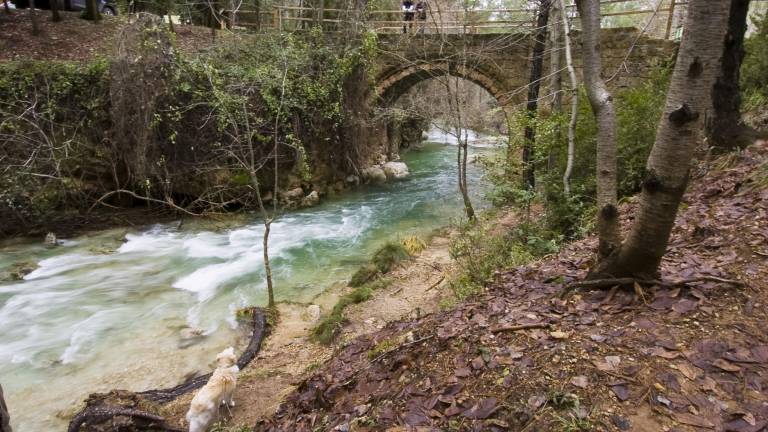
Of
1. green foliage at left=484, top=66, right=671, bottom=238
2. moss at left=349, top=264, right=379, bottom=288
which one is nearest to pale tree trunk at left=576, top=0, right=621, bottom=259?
green foliage at left=484, top=66, right=671, bottom=238

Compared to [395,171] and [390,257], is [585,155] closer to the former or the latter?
[390,257]

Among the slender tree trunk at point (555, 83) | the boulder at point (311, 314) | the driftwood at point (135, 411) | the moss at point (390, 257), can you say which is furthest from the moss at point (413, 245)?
the driftwood at point (135, 411)

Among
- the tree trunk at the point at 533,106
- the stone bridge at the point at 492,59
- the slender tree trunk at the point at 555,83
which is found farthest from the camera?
the stone bridge at the point at 492,59

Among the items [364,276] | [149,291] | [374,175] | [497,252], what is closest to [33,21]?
[149,291]

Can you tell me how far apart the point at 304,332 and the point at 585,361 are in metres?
4.50

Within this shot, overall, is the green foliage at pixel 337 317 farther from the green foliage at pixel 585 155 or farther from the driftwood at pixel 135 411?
the green foliage at pixel 585 155

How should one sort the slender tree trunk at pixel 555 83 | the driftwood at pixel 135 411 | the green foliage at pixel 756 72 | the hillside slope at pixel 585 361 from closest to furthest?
the hillside slope at pixel 585 361 < the driftwood at pixel 135 411 < the slender tree trunk at pixel 555 83 < the green foliage at pixel 756 72

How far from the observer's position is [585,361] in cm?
241

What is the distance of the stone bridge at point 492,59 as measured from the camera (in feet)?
36.4

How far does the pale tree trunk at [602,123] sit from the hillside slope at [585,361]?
1.39ft

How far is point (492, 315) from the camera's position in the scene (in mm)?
3277

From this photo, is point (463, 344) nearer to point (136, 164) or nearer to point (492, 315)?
point (492, 315)

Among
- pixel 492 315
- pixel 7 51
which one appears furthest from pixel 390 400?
pixel 7 51

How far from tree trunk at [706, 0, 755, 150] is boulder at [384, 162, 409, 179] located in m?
12.0
